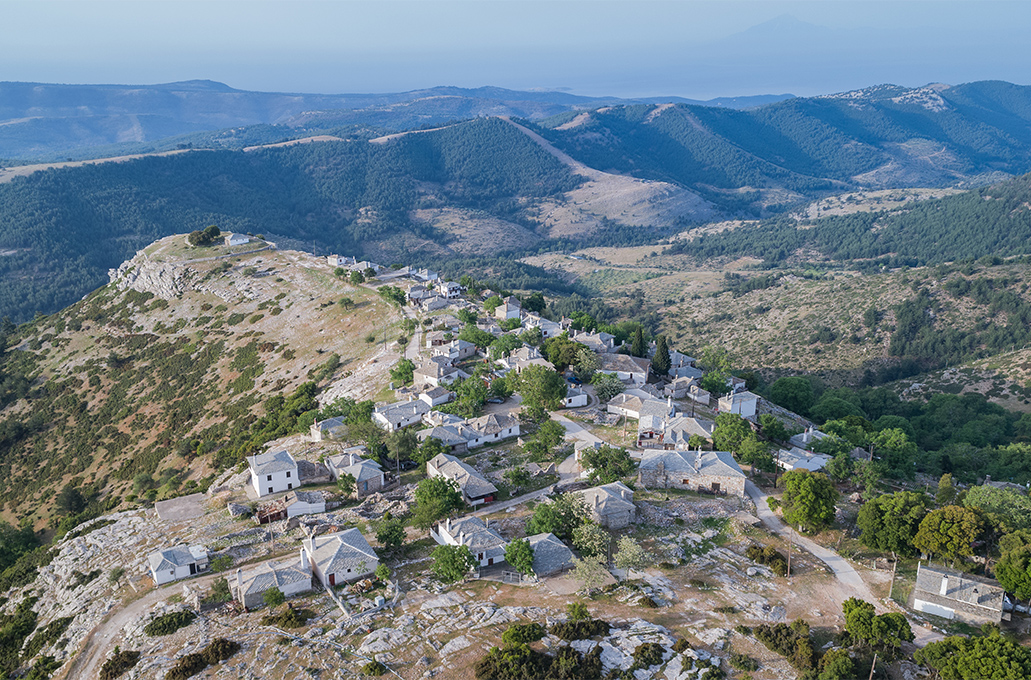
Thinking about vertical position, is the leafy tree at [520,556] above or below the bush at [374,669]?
above

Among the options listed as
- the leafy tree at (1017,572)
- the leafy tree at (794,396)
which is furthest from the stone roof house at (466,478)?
the leafy tree at (794,396)

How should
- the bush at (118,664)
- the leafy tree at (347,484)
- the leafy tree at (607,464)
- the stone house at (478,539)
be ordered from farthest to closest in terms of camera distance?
the leafy tree at (347,484) < the leafy tree at (607,464) < the stone house at (478,539) < the bush at (118,664)

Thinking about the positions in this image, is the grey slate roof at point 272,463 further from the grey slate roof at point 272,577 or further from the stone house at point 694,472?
the stone house at point 694,472

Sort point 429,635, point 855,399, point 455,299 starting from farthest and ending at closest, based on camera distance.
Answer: point 455,299 < point 855,399 < point 429,635

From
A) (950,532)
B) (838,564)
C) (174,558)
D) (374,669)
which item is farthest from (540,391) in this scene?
(374,669)

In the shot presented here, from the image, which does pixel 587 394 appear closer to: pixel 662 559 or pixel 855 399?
pixel 662 559

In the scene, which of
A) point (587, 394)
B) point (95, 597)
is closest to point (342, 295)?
point (587, 394)
